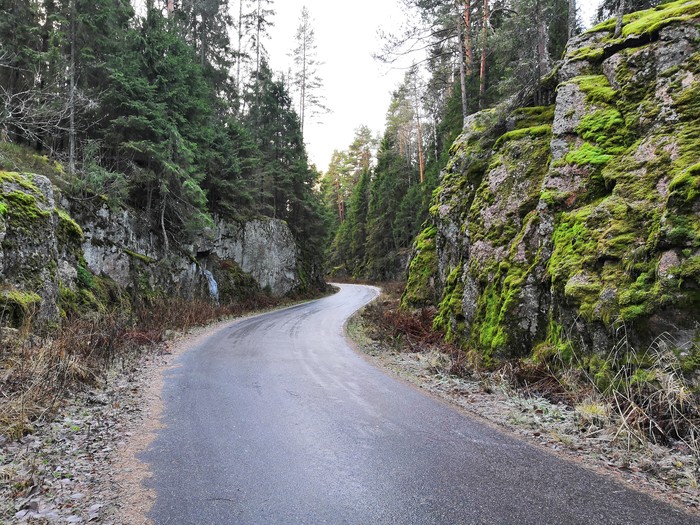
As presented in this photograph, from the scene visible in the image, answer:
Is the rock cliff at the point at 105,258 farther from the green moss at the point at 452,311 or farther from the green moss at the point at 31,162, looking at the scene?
the green moss at the point at 452,311

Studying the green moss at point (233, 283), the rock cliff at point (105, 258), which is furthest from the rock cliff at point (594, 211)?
the green moss at point (233, 283)

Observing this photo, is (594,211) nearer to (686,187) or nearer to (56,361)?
(686,187)

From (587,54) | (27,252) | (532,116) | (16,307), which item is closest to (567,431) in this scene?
(587,54)

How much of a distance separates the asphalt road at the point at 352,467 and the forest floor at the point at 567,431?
0.88 ft

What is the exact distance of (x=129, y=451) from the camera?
165 inches

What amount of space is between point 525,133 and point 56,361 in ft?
37.2

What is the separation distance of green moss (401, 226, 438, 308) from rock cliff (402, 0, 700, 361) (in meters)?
2.25

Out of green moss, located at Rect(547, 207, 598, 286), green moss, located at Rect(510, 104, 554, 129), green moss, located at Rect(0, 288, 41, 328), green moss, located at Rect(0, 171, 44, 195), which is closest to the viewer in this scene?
green moss, located at Rect(547, 207, 598, 286)

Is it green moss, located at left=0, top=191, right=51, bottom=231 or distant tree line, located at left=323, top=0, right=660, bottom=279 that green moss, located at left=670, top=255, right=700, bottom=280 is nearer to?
distant tree line, located at left=323, top=0, right=660, bottom=279

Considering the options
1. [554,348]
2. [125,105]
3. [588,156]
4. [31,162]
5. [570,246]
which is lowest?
[554,348]

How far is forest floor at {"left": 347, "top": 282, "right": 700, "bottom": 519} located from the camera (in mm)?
3434

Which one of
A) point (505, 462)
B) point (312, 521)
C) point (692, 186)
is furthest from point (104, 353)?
point (692, 186)

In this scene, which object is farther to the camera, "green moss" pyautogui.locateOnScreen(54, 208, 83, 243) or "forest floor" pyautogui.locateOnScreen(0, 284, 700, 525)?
"green moss" pyautogui.locateOnScreen(54, 208, 83, 243)

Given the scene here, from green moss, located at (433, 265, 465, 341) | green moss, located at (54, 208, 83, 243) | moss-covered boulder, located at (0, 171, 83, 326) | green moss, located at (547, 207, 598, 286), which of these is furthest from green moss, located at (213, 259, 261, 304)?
green moss, located at (547, 207, 598, 286)
